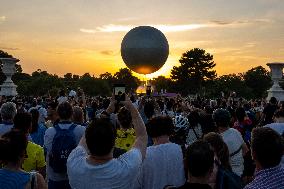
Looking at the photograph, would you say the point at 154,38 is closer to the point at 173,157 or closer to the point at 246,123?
the point at 246,123

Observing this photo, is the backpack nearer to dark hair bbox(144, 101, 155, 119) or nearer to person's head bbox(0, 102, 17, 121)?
person's head bbox(0, 102, 17, 121)

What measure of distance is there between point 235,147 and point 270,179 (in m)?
2.68

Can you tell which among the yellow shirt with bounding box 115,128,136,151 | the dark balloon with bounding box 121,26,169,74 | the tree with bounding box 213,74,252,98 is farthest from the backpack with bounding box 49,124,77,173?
the tree with bounding box 213,74,252,98

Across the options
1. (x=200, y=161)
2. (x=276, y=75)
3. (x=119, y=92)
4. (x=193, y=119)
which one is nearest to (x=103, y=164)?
(x=200, y=161)

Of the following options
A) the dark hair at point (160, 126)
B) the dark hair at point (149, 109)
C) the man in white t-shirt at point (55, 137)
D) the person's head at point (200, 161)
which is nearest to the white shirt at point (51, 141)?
the man in white t-shirt at point (55, 137)

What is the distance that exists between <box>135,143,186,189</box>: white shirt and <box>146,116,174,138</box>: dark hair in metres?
0.20

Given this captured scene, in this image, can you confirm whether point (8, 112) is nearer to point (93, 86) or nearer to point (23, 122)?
point (23, 122)

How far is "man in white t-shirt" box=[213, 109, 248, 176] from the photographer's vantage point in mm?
6070

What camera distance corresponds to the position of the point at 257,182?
3.57 m

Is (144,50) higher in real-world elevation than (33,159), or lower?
higher

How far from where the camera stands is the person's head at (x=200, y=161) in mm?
3449

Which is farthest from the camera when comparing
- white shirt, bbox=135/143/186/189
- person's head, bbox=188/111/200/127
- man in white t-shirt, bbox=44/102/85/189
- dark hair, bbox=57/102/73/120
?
person's head, bbox=188/111/200/127

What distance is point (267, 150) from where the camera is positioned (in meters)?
3.58

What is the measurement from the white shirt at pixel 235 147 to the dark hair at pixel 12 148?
3055 millimetres
